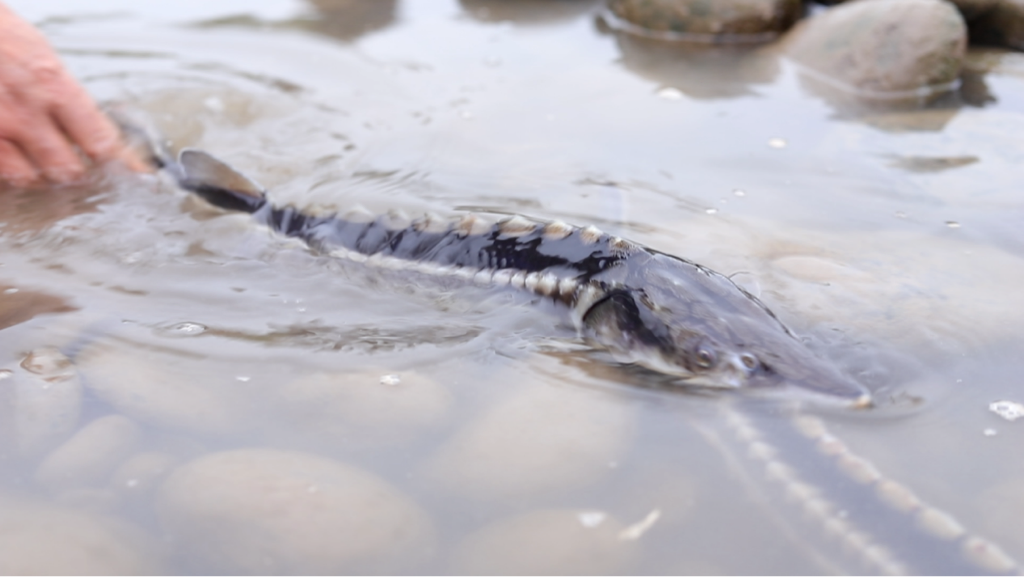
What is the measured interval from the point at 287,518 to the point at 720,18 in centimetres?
411

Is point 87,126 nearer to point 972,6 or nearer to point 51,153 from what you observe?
point 51,153

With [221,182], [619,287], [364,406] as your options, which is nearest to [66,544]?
[364,406]

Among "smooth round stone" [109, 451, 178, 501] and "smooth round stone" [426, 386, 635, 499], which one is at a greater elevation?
"smooth round stone" [426, 386, 635, 499]

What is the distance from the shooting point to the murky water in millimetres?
1510

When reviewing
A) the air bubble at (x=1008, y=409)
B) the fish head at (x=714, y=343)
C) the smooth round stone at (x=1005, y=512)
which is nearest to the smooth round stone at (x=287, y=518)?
the fish head at (x=714, y=343)

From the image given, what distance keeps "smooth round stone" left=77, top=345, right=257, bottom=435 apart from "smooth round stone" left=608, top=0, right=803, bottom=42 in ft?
12.3

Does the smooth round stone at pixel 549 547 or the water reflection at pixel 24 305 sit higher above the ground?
the smooth round stone at pixel 549 547

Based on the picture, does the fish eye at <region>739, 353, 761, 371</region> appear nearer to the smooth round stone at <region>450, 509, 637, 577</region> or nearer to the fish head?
the fish head

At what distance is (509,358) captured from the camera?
6.63 feet

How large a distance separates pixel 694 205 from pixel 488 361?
3.76 ft

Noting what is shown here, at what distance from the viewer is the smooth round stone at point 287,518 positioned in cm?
147

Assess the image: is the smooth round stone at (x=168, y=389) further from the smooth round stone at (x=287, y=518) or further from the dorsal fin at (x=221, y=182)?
the dorsal fin at (x=221, y=182)

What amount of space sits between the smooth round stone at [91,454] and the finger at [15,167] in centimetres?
144

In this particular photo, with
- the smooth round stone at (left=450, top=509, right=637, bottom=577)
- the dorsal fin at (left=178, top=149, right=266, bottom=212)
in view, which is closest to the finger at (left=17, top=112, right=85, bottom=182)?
the dorsal fin at (left=178, top=149, right=266, bottom=212)
